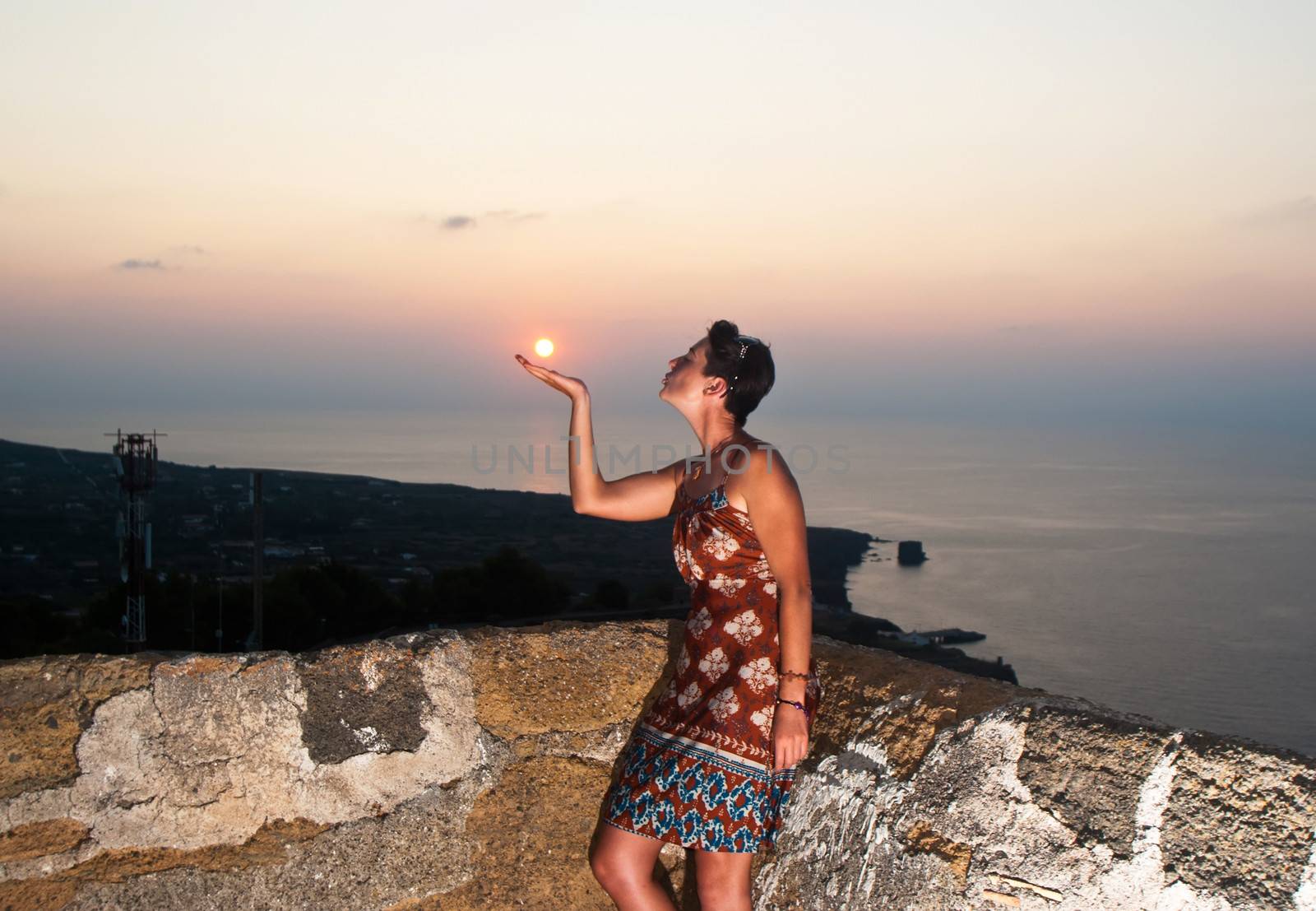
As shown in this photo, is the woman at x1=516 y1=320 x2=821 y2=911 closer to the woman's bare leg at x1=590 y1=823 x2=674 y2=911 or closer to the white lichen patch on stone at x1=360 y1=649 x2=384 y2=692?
the woman's bare leg at x1=590 y1=823 x2=674 y2=911

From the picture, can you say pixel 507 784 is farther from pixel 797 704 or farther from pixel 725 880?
pixel 797 704

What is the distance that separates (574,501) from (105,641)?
48.7 ft

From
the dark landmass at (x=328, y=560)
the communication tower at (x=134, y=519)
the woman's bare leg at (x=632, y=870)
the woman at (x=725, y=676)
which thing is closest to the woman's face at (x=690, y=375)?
the woman at (x=725, y=676)

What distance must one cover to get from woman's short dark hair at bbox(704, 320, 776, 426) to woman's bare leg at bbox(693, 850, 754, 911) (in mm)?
930

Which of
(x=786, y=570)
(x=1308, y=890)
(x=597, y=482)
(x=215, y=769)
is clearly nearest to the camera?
(x=1308, y=890)

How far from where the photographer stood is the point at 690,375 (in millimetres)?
2512

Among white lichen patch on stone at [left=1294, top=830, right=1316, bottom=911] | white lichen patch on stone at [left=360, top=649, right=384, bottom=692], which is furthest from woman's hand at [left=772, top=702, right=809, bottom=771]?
white lichen patch on stone at [left=1294, top=830, right=1316, bottom=911]

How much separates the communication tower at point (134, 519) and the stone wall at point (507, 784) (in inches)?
487

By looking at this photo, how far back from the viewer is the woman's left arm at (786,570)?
210cm

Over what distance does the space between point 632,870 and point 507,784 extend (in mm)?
287

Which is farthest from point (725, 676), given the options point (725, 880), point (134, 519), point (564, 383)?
point (134, 519)

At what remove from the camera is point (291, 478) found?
103ft

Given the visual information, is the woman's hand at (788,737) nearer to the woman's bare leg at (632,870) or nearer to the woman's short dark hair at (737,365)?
the woman's bare leg at (632,870)

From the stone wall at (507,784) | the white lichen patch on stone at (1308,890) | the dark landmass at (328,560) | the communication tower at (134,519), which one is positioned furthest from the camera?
the dark landmass at (328,560)
